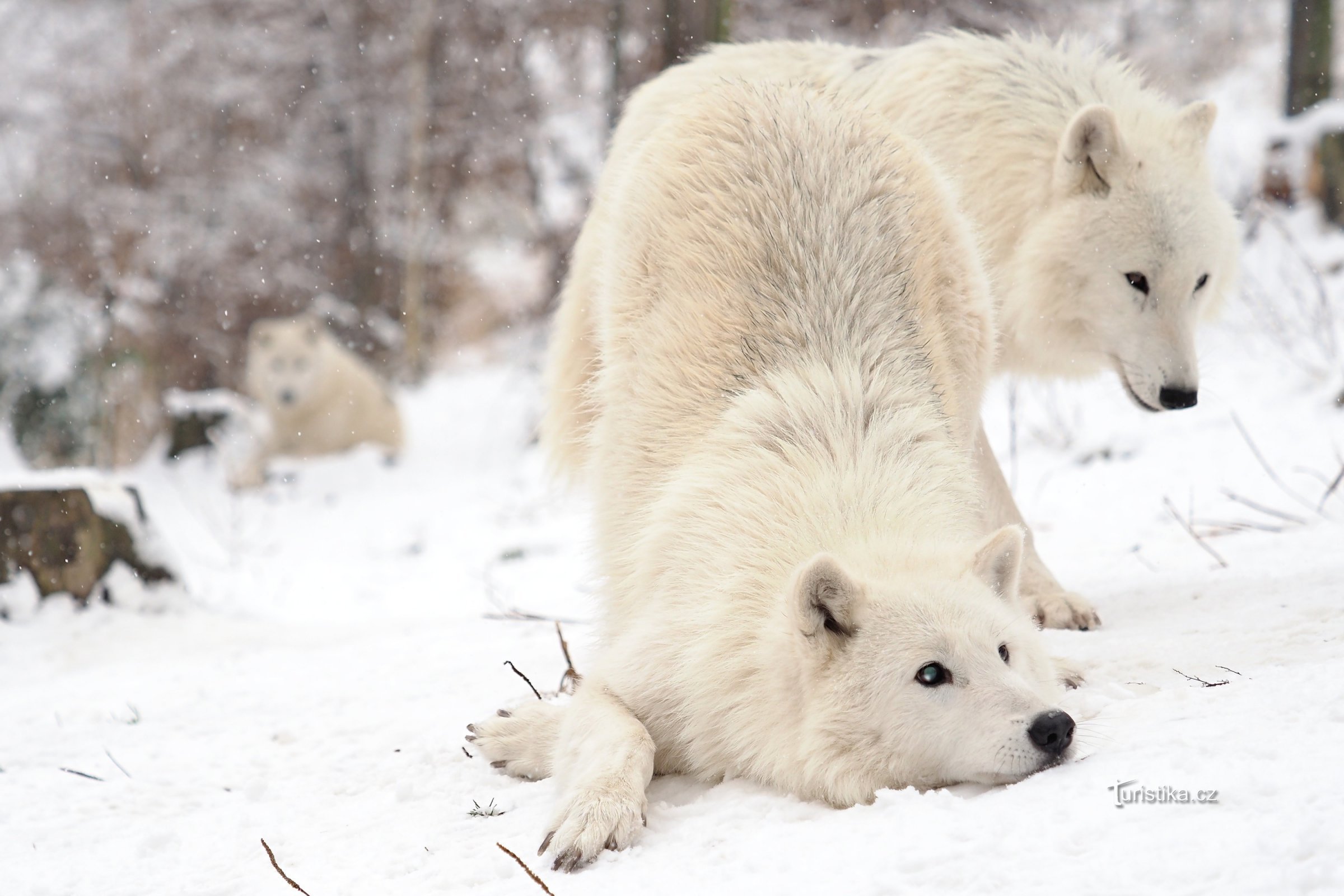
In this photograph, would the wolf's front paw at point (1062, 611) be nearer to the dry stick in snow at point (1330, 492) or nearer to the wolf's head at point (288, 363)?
the dry stick in snow at point (1330, 492)

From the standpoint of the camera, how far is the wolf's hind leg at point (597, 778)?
7.97 ft

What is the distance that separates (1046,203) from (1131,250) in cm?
43

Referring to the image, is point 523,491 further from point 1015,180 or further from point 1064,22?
point 1064,22

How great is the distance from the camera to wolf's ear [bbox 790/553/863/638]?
Result: 2502 mm

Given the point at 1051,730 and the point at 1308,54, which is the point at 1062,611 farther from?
the point at 1308,54

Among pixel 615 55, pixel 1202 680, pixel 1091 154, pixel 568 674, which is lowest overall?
pixel 568 674

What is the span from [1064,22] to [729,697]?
12.3 meters

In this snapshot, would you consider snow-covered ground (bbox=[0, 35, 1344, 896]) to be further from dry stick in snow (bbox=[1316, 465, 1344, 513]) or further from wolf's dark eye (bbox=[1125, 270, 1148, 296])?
wolf's dark eye (bbox=[1125, 270, 1148, 296])

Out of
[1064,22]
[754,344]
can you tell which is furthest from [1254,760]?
Answer: [1064,22]

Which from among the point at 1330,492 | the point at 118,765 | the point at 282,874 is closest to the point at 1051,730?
the point at 282,874

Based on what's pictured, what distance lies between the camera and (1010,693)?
2480 millimetres

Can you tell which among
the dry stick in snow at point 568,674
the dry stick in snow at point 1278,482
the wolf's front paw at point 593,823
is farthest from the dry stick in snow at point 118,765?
the dry stick in snow at point 1278,482

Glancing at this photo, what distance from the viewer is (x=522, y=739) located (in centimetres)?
323

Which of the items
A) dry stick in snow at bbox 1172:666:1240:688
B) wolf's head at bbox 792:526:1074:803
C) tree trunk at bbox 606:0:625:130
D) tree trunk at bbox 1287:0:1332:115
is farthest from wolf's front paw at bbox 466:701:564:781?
tree trunk at bbox 1287:0:1332:115
